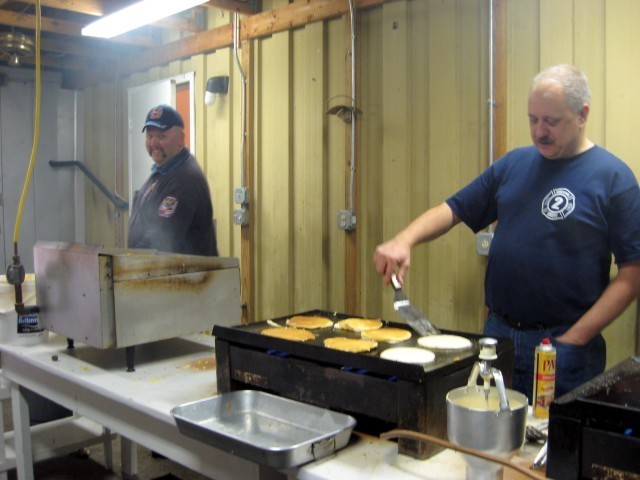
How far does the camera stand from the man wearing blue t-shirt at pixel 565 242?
194 centimetres

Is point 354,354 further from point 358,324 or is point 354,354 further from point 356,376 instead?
point 358,324

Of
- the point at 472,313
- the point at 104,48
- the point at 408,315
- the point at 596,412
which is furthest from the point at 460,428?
the point at 104,48

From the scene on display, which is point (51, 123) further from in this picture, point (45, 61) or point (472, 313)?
point (472, 313)

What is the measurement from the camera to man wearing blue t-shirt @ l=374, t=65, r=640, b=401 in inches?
76.4

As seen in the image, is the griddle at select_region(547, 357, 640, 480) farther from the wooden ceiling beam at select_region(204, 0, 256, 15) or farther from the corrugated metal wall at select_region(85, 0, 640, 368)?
the wooden ceiling beam at select_region(204, 0, 256, 15)

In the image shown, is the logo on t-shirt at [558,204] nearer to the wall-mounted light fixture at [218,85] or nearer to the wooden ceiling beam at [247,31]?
the wooden ceiling beam at [247,31]

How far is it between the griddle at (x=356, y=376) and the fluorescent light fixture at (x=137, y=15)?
2.07m

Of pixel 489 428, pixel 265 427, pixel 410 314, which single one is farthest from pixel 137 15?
pixel 489 428

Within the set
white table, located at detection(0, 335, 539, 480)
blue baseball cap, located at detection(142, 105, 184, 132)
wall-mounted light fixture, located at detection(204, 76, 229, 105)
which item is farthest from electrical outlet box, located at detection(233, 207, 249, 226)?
white table, located at detection(0, 335, 539, 480)

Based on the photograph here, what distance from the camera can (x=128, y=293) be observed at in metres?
1.96

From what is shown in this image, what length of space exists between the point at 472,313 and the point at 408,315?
1430 mm

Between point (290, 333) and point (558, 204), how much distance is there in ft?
3.18

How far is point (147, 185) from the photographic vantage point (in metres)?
3.15

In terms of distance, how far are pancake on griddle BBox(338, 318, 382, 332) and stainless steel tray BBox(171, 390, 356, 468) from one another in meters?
0.32
